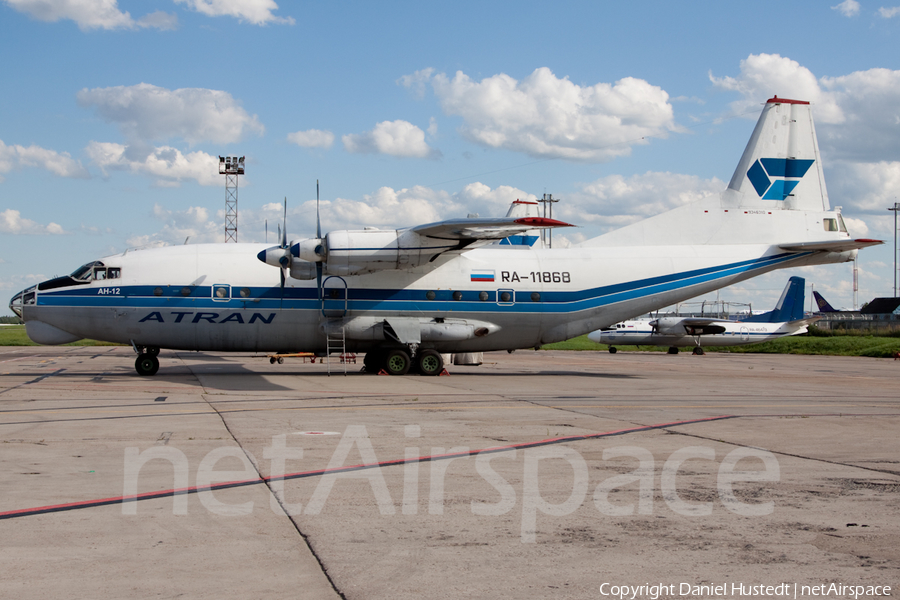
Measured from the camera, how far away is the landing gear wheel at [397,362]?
24422mm

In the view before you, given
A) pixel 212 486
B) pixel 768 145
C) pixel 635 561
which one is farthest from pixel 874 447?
pixel 768 145

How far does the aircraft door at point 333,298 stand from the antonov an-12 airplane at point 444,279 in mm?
36

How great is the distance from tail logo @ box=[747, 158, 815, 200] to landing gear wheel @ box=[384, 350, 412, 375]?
14381mm

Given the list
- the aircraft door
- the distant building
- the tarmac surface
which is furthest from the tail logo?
the distant building

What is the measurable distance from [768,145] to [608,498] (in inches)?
909

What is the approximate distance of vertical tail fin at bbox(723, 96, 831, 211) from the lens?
1047 inches

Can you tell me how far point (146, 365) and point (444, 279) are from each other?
10.0m

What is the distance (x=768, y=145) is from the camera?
26672 millimetres

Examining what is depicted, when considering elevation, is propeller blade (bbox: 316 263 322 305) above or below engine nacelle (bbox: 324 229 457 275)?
below

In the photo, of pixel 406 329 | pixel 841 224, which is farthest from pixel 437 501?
pixel 841 224

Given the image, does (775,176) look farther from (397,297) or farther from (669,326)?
(669,326)
